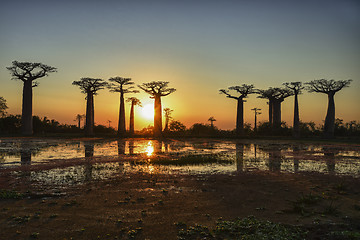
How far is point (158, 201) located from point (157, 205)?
0.96 ft

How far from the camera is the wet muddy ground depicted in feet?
14.7

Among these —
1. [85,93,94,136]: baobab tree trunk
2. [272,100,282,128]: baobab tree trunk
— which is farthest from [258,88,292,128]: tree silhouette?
[85,93,94,136]: baobab tree trunk

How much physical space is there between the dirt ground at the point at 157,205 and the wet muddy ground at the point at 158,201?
0.06 ft

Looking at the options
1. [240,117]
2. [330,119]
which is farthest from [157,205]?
[240,117]

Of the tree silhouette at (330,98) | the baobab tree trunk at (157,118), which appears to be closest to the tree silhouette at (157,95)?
the baobab tree trunk at (157,118)

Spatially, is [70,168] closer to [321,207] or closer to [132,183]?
[132,183]

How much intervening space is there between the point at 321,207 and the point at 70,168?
9621mm

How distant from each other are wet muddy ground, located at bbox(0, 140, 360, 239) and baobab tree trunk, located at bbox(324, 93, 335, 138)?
33.9 m

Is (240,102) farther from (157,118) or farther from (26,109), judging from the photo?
(26,109)

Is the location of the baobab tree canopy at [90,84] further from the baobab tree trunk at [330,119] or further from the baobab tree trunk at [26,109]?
the baobab tree trunk at [330,119]

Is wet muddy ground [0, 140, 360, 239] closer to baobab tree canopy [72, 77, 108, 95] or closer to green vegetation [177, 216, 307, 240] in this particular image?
green vegetation [177, 216, 307, 240]

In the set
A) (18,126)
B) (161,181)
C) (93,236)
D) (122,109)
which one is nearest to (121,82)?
(122,109)

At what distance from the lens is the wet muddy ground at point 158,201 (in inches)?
176

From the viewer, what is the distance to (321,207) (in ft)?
18.4
